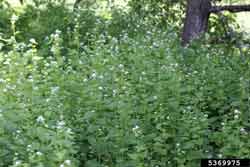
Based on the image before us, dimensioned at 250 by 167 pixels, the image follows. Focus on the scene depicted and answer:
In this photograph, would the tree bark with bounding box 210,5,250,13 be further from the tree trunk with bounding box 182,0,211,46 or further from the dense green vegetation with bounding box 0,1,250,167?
the dense green vegetation with bounding box 0,1,250,167

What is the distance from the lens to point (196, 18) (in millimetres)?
8891

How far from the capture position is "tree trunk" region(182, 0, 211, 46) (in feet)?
29.0

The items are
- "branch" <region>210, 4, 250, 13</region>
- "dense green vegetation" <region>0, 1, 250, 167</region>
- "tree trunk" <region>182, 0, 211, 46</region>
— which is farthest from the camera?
"tree trunk" <region>182, 0, 211, 46</region>

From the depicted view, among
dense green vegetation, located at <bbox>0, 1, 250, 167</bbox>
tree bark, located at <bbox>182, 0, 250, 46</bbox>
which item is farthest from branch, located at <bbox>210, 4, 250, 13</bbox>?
dense green vegetation, located at <bbox>0, 1, 250, 167</bbox>

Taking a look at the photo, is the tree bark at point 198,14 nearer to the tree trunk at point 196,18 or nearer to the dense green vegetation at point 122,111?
the tree trunk at point 196,18

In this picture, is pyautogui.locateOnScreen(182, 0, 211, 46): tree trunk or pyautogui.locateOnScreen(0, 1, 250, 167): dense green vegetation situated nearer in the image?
pyautogui.locateOnScreen(0, 1, 250, 167): dense green vegetation

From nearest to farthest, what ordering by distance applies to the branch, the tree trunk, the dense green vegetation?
the dense green vegetation → the branch → the tree trunk

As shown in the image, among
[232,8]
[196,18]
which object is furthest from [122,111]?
[232,8]

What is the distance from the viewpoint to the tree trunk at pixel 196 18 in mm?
8844

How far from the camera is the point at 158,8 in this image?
1034 cm

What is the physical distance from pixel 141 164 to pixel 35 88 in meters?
1.22

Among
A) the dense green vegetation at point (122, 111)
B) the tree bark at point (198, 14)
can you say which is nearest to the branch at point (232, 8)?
the tree bark at point (198, 14)

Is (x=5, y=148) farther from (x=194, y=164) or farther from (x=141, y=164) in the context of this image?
(x=194, y=164)

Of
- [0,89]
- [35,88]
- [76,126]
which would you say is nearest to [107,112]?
[76,126]
